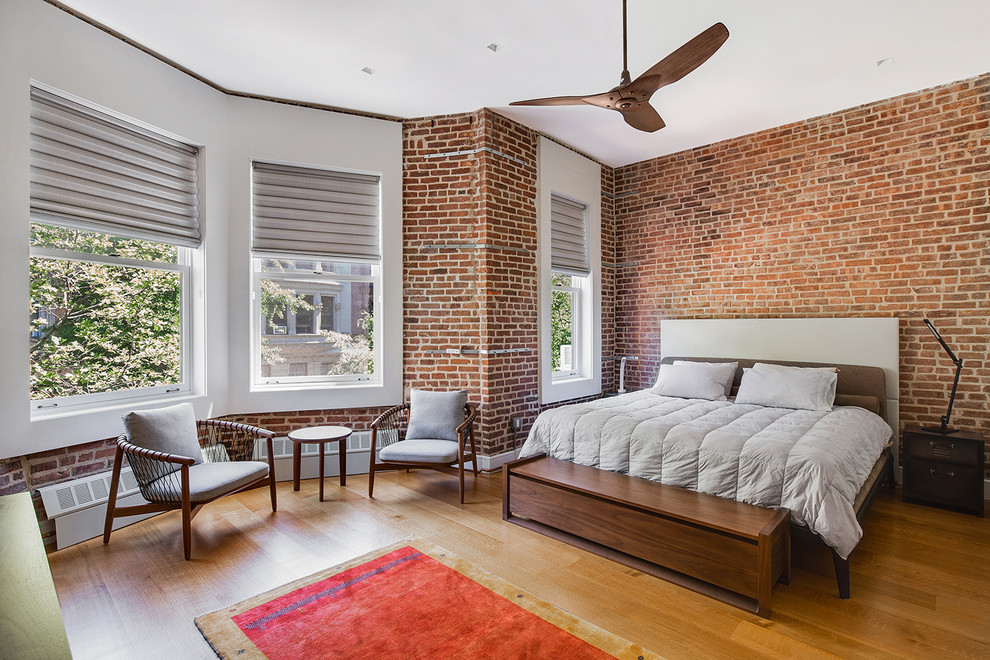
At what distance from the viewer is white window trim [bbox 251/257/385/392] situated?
14.5ft

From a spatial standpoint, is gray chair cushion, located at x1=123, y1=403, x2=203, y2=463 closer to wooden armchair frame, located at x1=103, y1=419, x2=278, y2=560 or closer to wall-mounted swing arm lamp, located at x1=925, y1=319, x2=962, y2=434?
wooden armchair frame, located at x1=103, y1=419, x2=278, y2=560

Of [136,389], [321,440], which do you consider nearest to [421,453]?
[321,440]

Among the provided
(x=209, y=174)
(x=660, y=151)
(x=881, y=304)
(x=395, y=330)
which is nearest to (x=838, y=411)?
(x=881, y=304)

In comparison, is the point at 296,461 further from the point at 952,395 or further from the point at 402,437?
the point at 952,395

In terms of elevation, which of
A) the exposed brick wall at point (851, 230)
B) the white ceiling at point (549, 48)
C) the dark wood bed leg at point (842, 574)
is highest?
the white ceiling at point (549, 48)

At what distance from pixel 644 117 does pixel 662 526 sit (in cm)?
249

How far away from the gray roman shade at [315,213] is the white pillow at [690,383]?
118 inches

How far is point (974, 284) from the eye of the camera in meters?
3.97

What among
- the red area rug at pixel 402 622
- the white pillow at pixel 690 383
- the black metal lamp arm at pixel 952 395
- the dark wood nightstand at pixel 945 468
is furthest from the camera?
the white pillow at pixel 690 383

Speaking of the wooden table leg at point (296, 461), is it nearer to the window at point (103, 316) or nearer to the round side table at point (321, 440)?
the round side table at point (321, 440)

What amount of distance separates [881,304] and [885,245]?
0.52 meters

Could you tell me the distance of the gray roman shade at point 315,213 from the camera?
4.42 m

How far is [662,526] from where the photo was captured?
2732mm

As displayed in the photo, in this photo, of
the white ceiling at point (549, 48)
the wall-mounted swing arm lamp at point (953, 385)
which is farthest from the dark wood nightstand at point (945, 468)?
the white ceiling at point (549, 48)
